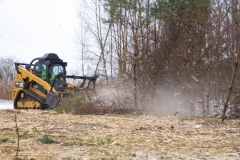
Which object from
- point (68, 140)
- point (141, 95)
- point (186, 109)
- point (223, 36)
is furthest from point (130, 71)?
point (68, 140)

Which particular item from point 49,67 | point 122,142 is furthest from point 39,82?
point 122,142

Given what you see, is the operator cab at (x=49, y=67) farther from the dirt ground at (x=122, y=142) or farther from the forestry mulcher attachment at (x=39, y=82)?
the dirt ground at (x=122, y=142)

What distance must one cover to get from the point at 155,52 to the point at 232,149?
32.5 ft

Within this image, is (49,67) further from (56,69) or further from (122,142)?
(122,142)

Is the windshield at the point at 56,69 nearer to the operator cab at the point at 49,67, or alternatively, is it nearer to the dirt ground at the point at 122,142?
the operator cab at the point at 49,67

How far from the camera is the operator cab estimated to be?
1689 centimetres

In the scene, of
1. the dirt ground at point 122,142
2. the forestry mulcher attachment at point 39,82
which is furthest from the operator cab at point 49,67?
the dirt ground at point 122,142

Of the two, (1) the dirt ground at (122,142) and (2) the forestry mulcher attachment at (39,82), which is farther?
(2) the forestry mulcher attachment at (39,82)

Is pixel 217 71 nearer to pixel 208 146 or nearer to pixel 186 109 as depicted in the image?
pixel 186 109

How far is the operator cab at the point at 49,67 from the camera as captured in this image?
55.4ft

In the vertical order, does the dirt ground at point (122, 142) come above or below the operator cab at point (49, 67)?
below

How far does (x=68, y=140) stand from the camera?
19.2 ft

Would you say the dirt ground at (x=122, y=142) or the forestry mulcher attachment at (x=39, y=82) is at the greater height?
the forestry mulcher attachment at (x=39, y=82)

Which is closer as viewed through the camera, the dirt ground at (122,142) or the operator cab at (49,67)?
the dirt ground at (122,142)
